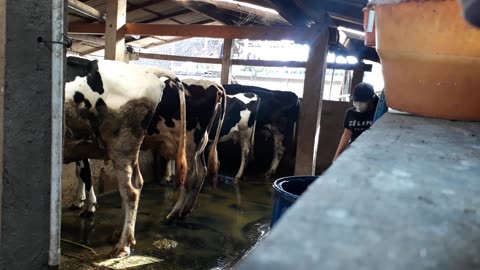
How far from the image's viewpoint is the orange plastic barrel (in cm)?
→ 141

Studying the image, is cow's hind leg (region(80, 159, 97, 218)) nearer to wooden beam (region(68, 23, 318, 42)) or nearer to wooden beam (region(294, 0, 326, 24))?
wooden beam (region(68, 23, 318, 42))

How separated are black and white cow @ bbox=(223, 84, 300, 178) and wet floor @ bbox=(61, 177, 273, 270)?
7.06 feet

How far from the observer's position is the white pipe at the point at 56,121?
1.86 meters

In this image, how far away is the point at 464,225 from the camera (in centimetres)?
54

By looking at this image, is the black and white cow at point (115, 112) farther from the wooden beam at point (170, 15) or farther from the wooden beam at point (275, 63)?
the wooden beam at point (170, 15)

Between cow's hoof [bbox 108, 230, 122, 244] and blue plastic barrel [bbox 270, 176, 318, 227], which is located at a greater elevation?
blue plastic barrel [bbox 270, 176, 318, 227]

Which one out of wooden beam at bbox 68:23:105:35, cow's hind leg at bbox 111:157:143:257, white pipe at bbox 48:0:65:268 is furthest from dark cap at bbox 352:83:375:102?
wooden beam at bbox 68:23:105:35

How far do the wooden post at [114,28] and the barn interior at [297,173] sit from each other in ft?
0.05

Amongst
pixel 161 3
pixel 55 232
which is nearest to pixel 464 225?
pixel 55 232

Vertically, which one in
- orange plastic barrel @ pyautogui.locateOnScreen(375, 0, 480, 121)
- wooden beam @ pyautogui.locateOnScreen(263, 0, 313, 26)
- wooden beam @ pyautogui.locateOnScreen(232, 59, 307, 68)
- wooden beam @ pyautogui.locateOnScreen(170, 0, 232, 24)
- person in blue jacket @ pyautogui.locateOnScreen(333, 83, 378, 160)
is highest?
wooden beam @ pyautogui.locateOnScreen(170, 0, 232, 24)

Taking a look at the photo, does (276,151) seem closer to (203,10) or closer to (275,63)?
(275,63)

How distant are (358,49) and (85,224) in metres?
5.99

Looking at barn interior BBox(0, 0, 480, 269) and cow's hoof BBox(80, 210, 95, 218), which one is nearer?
barn interior BBox(0, 0, 480, 269)

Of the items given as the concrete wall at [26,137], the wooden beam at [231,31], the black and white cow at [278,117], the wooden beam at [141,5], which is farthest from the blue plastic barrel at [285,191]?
the wooden beam at [141,5]
